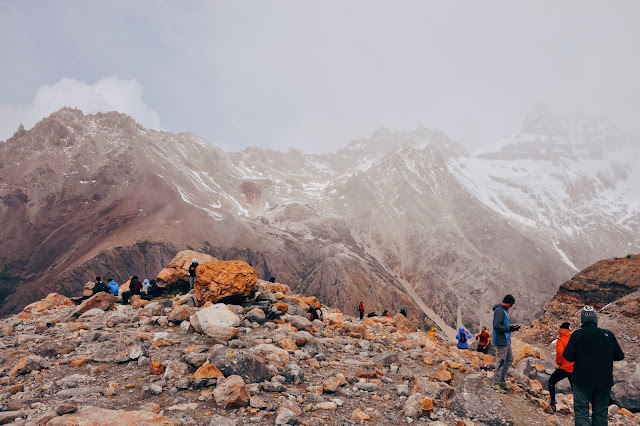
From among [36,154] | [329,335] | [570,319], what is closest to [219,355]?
[329,335]

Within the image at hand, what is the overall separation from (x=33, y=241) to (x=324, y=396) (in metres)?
199

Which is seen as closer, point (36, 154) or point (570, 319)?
point (570, 319)

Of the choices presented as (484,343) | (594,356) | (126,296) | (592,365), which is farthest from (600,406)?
(126,296)

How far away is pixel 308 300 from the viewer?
1989 cm

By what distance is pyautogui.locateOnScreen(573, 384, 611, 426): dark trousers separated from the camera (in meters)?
7.73

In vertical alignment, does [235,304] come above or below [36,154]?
below

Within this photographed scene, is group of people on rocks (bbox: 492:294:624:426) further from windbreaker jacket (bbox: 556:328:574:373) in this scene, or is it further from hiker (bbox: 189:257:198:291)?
hiker (bbox: 189:257:198:291)

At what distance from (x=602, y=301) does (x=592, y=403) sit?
2172 cm

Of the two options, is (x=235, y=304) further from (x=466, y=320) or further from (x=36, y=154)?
(x=36, y=154)

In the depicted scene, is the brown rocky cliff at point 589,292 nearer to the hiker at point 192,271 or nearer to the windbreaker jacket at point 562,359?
the windbreaker jacket at point 562,359

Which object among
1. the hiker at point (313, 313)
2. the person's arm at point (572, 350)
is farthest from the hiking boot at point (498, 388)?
the hiker at point (313, 313)

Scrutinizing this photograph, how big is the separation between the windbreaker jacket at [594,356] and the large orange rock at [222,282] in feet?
41.9

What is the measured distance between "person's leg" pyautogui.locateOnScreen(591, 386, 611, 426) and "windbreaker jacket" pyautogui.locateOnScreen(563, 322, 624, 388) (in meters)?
0.29

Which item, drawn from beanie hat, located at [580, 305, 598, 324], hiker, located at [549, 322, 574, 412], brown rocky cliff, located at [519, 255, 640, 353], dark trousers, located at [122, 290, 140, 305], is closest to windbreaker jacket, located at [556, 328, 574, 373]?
hiker, located at [549, 322, 574, 412]
